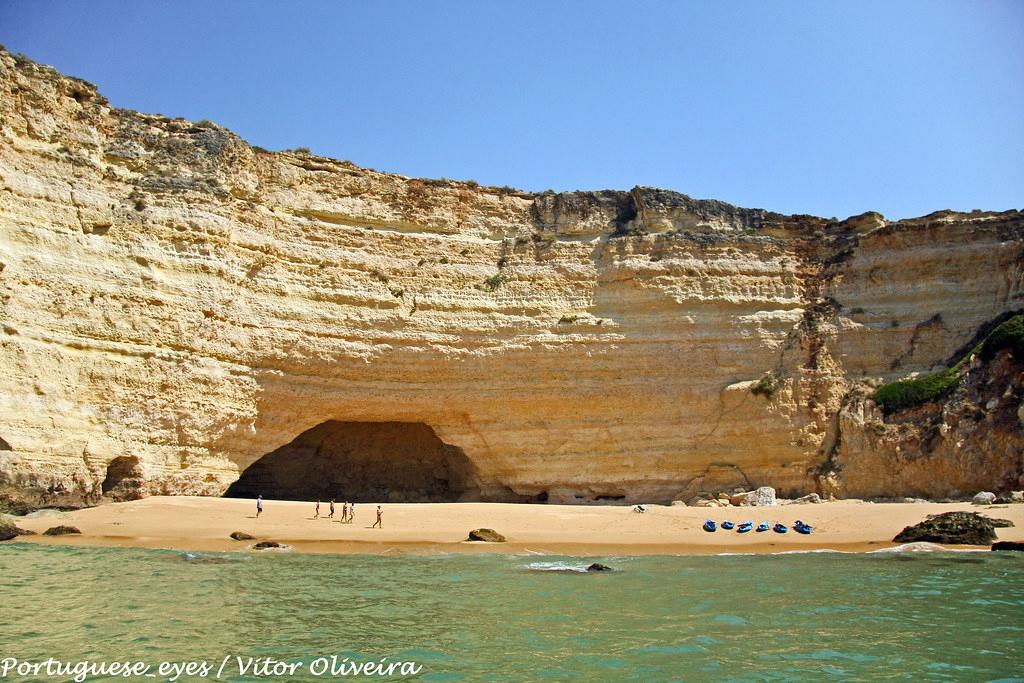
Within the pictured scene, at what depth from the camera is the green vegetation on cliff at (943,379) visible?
19234 millimetres

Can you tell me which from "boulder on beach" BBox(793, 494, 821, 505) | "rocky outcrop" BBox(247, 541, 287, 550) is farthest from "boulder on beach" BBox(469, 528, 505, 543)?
"boulder on beach" BBox(793, 494, 821, 505)

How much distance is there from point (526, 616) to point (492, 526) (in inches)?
320

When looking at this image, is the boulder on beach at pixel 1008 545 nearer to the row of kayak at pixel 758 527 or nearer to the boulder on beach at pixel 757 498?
the row of kayak at pixel 758 527

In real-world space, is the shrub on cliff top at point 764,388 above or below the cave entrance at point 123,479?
above

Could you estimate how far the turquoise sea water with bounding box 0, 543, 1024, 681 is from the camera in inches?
247

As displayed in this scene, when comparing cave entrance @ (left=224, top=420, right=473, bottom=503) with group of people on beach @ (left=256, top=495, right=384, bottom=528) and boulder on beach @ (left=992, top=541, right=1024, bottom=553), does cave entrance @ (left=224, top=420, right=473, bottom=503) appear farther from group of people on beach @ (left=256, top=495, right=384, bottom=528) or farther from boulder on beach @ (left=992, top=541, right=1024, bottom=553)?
boulder on beach @ (left=992, top=541, right=1024, bottom=553)

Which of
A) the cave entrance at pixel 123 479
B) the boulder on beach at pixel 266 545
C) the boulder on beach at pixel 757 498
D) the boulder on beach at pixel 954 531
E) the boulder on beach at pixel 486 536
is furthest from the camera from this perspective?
the boulder on beach at pixel 757 498

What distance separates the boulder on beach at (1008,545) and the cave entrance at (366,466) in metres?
12.8

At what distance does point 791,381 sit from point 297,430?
521 inches

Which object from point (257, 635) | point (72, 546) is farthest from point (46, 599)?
point (72, 546)

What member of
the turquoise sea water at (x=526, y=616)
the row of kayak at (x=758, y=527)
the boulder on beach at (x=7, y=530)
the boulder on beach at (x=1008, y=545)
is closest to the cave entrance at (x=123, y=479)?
the boulder on beach at (x=7, y=530)

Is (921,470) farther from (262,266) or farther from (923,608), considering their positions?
(262,266)

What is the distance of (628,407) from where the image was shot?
20609 mm

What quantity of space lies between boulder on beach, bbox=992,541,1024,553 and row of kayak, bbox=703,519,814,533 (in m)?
3.25
